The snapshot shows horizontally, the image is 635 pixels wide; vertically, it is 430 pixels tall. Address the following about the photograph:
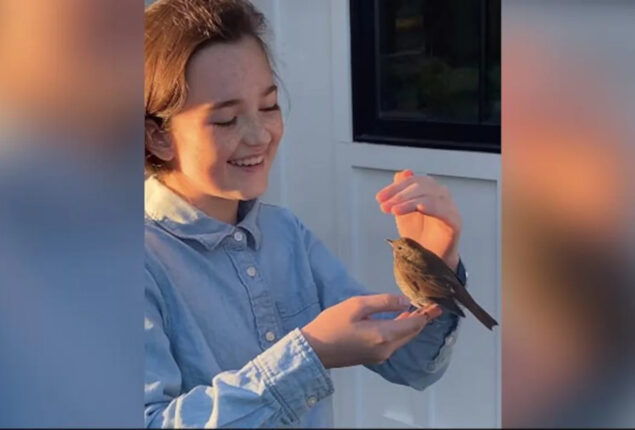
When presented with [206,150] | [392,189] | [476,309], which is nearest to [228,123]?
[206,150]

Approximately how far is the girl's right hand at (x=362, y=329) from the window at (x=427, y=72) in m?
→ 0.14

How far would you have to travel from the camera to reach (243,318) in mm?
899

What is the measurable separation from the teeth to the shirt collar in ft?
0.12

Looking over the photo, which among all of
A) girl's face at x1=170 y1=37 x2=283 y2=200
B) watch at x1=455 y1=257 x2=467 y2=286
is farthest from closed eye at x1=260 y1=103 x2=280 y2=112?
watch at x1=455 y1=257 x2=467 y2=286

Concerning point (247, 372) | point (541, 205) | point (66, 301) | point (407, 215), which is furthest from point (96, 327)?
point (541, 205)

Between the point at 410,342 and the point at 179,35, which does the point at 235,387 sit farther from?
the point at 179,35

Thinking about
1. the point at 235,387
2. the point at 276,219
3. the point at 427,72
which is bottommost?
the point at 235,387

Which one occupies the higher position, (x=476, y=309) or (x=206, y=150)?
(x=206, y=150)

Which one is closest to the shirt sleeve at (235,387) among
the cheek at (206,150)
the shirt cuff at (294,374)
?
the shirt cuff at (294,374)

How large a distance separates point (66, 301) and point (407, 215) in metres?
0.33

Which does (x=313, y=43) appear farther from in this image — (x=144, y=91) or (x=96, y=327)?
(x=96, y=327)

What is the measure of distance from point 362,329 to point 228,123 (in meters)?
0.21

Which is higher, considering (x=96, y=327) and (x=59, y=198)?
(x=59, y=198)

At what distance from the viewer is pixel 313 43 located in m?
0.91
